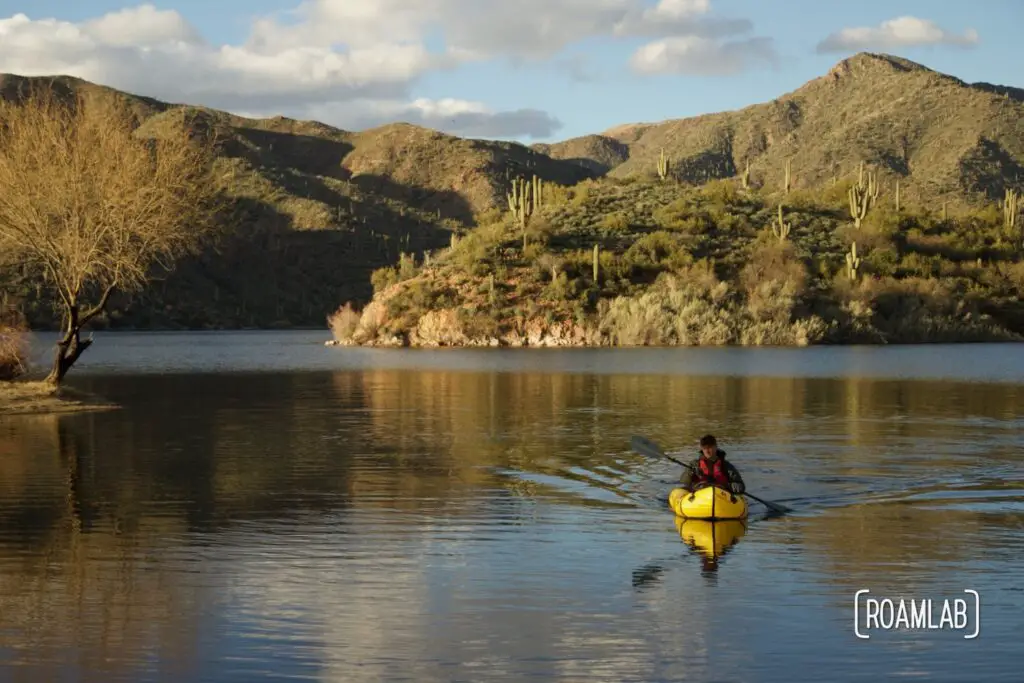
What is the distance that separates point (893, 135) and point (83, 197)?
133811 millimetres

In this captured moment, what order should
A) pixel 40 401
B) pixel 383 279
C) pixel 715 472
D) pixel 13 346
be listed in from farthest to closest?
pixel 383 279
pixel 13 346
pixel 40 401
pixel 715 472

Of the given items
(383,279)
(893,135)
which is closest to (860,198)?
(383,279)

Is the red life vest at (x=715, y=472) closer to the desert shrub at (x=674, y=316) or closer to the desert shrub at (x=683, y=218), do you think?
the desert shrub at (x=674, y=316)

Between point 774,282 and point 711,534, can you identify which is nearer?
point 711,534

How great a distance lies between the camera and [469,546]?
1605cm

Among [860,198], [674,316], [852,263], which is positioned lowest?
[674,316]

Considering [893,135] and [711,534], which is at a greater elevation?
[893,135]

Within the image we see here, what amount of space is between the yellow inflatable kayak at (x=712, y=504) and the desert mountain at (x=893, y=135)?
116517mm

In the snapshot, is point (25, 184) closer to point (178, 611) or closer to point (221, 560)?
point (221, 560)

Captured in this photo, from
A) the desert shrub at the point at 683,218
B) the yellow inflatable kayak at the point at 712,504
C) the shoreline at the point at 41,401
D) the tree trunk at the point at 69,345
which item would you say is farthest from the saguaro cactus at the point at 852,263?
the yellow inflatable kayak at the point at 712,504

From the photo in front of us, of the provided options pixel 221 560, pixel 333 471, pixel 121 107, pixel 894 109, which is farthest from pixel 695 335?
pixel 894 109

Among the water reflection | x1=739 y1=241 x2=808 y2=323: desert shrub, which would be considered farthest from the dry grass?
x1=739 y1=241 x2=808 y2=323: desert shrub

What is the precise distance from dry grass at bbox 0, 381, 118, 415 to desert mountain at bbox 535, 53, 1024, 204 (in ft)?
326

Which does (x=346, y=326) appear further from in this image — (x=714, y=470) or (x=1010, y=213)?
(x=714, y=470)
